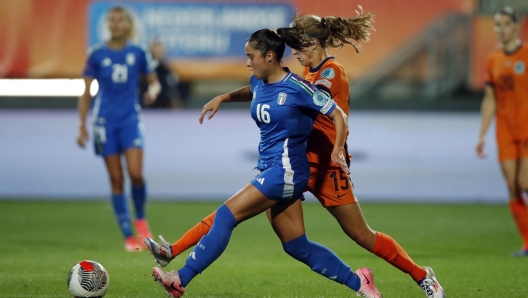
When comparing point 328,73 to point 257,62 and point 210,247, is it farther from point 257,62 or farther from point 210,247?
point 210,247

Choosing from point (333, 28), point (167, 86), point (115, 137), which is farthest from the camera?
point (167, 86)

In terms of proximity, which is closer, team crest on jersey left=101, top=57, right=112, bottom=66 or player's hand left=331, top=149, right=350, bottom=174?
player's hand left=331, top=149, right=350, bottom=174

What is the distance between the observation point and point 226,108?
14391 mm

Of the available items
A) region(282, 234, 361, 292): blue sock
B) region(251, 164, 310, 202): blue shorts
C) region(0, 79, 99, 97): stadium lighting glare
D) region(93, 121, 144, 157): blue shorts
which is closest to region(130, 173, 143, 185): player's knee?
region(93, 121, 144, 157): blue shorts

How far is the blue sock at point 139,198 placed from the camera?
352 inches

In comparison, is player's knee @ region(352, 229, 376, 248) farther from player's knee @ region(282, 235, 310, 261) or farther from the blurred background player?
the blurred background player

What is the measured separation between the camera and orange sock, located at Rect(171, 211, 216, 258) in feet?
18.3

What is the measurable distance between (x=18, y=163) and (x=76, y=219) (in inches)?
119

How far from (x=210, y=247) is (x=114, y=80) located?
398 centimetres

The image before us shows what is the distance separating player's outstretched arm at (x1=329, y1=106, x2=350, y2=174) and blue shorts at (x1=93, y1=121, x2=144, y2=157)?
3939 millimetres

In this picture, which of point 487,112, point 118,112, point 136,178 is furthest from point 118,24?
point 487,112

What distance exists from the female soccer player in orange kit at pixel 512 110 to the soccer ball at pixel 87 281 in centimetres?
446

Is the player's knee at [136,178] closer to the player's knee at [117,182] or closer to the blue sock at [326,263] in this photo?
the player's knee at [117,182]

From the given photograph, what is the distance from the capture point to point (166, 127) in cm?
1411
